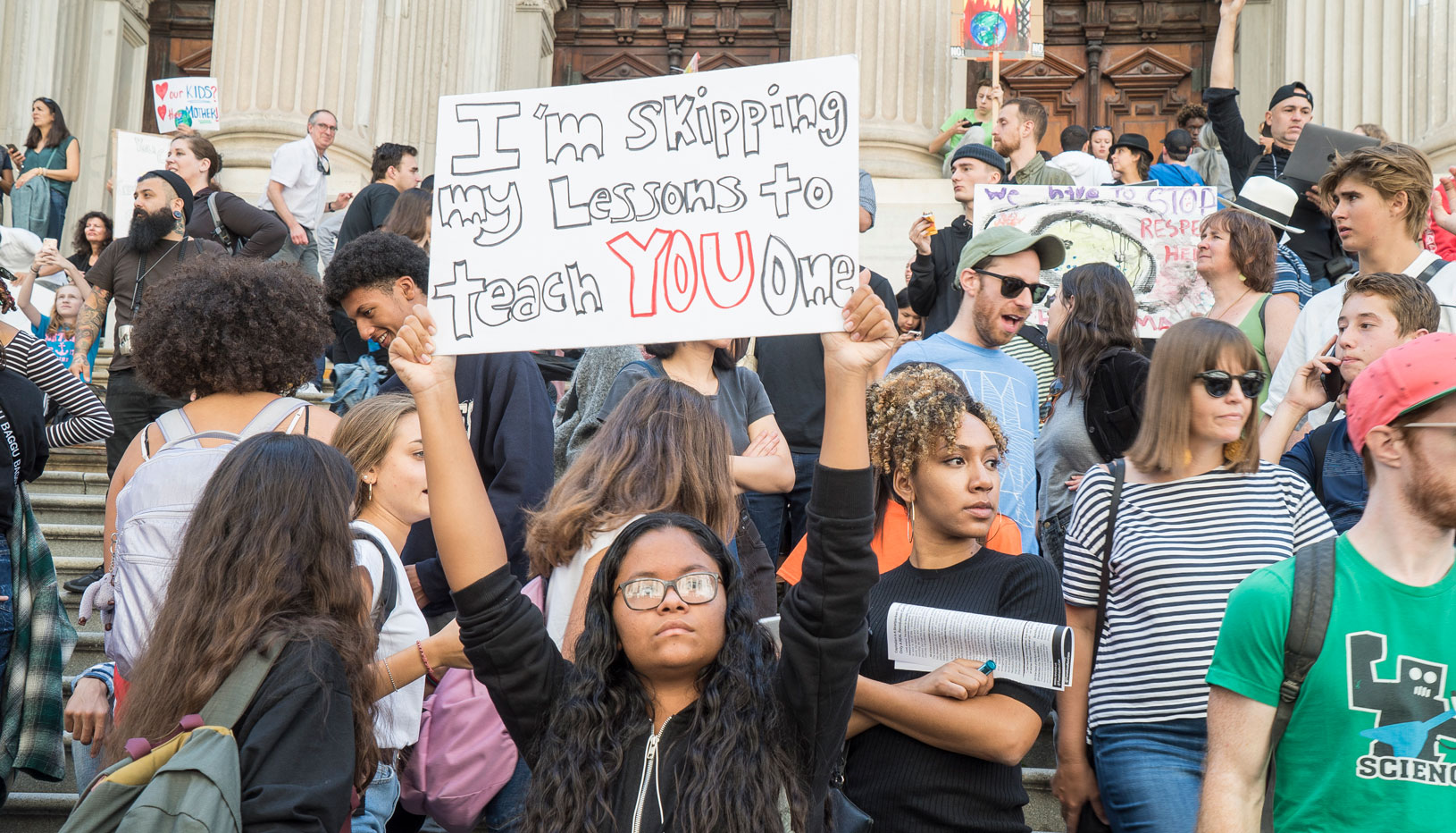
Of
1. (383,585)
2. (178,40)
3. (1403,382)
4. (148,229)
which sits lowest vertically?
(383,585)

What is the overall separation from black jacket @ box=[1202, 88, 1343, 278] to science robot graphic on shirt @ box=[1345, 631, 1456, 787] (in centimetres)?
530

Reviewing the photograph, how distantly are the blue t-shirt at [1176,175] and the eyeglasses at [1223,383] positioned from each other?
630 centimetres

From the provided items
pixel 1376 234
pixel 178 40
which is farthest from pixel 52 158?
pixel 1376 234

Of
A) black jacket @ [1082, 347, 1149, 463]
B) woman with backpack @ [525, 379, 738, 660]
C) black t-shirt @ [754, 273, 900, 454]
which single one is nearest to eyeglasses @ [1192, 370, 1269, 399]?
black jacket @ [1082, 347, 1149, 463]

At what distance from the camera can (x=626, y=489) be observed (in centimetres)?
342

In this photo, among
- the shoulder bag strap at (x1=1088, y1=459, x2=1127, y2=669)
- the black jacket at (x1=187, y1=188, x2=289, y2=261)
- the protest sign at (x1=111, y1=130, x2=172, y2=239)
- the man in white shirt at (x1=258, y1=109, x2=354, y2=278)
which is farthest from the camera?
the man in white shirt at (x1=258, y1=109, x2=354, y2=278)

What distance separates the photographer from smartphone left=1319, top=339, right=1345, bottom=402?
4562 mm

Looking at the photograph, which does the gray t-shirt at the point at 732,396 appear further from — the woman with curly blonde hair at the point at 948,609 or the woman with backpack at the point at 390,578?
the woman with curly blonde hair at the point at 948,609

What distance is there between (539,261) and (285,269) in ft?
4.03

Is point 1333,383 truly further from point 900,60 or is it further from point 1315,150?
point 900,60

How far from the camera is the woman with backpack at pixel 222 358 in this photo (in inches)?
141

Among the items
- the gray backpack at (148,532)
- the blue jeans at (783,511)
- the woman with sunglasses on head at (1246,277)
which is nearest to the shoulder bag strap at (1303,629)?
the gray backpack at (148,532)

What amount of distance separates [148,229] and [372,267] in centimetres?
320

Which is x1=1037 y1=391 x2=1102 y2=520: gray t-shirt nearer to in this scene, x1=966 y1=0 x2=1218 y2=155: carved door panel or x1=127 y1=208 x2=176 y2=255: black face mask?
x1=127 y1=208 x2=176 y2=255: black face mask
